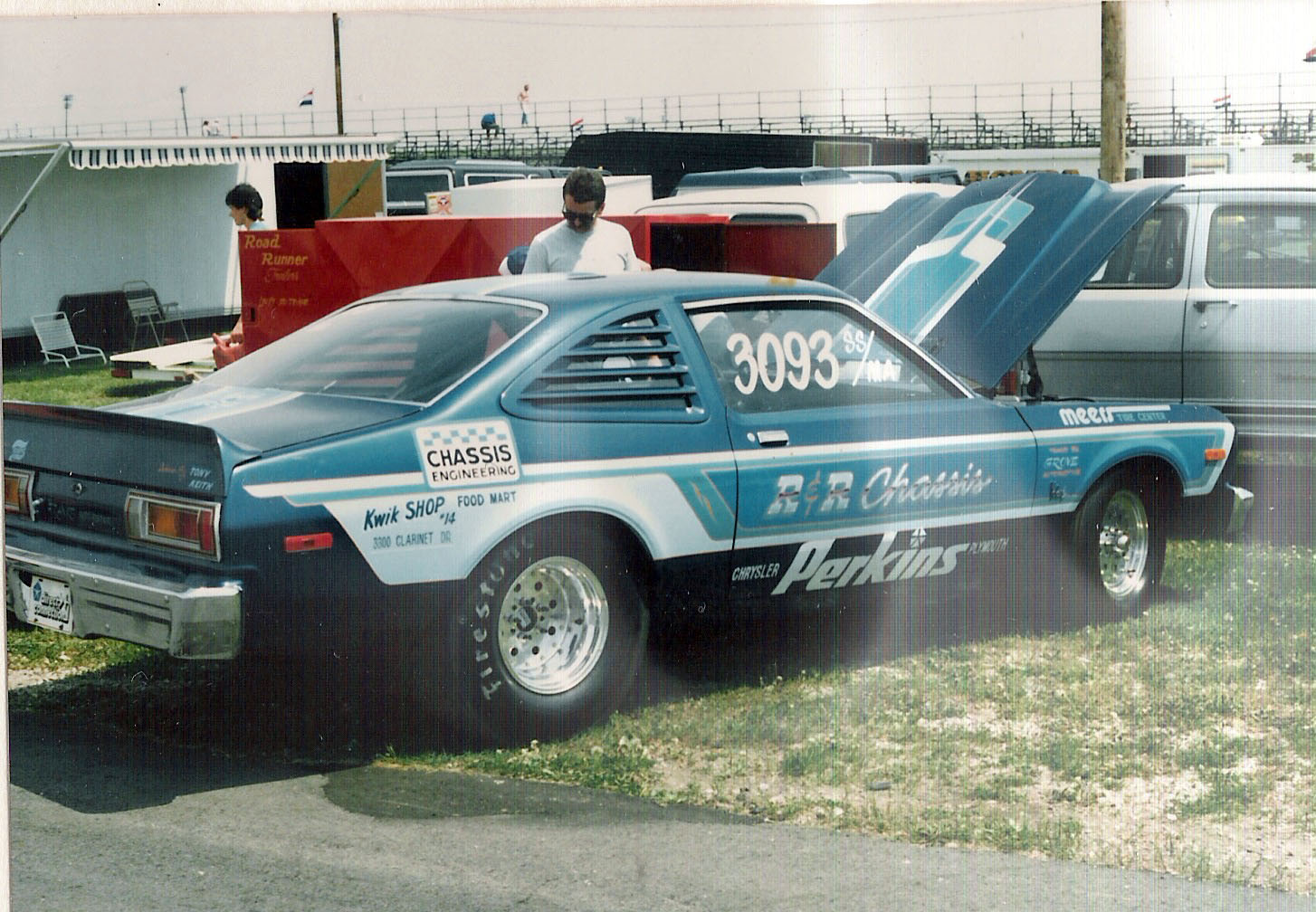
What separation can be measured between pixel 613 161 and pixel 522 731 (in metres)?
11.5

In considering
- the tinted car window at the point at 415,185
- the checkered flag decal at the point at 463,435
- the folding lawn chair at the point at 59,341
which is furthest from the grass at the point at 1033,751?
the tinted car window at the point at 415,185

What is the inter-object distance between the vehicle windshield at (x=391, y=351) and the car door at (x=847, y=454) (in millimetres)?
765

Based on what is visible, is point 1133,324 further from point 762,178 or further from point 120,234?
point 120,234

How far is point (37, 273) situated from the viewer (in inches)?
707

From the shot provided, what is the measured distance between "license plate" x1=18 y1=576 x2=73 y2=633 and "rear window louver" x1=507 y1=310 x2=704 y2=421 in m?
1.43

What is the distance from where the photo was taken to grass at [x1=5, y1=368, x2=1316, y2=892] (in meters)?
4.48

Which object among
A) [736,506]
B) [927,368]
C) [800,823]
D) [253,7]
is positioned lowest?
[800,823]

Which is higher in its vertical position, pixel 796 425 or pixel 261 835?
pixel 796 425

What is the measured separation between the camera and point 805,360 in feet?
19.1

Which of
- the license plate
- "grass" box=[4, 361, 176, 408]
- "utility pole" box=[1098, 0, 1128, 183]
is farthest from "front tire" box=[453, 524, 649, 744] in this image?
"utility pole" box=[1098, 0, 1128, 183]

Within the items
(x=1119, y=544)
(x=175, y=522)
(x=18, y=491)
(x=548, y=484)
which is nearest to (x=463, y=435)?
(x=548, y=484)

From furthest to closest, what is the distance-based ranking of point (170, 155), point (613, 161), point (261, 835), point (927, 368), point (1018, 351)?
1. point (170, 155)
2. point (613, 161)
3. point (1018, 351)
4. point (927, 368)
5. point (261, 835)

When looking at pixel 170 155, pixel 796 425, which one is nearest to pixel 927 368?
pixel 796 425

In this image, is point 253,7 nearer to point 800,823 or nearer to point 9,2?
point 9,2
